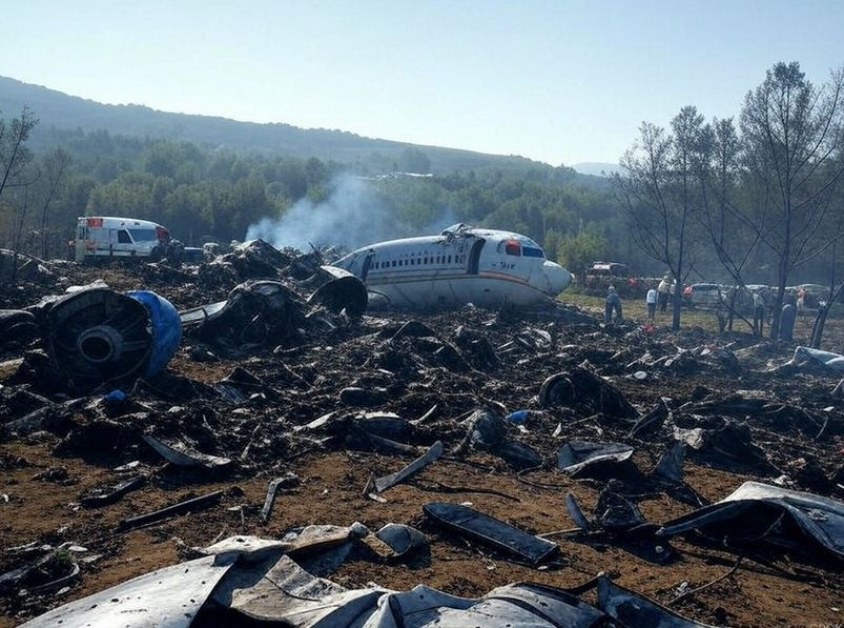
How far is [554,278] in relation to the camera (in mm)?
27094

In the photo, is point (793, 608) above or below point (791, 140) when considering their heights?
below

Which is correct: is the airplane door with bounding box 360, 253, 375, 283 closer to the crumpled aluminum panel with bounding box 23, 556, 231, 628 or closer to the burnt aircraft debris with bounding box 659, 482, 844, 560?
the burnt aircraft debris with bounding box 659, 482, 844, 560

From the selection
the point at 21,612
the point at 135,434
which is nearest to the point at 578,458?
the point at 135,434

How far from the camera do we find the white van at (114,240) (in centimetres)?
3691

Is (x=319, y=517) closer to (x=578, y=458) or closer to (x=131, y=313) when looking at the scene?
(x=578, y=458)

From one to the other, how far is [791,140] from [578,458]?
65.2 ft

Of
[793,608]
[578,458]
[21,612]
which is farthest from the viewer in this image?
[578,458]

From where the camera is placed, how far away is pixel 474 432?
1035 cm

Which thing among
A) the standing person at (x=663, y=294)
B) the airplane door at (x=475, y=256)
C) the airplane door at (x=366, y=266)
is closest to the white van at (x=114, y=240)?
the airplane door at (x=366, y=266)

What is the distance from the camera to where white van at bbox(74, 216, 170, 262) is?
3691cm

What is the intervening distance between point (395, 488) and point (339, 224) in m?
60.5

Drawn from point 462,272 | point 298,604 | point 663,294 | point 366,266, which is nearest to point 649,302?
point 663,294

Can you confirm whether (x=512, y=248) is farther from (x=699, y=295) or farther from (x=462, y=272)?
(x=699, y=295)

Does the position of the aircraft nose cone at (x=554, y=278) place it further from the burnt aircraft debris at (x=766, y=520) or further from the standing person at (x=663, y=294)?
the burnt aircraft debris at (x=766, y=520)
